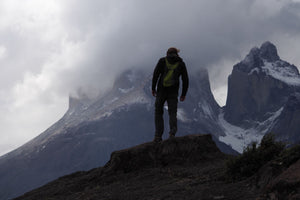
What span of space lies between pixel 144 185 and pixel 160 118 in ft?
16.2

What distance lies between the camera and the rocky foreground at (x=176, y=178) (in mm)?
6867

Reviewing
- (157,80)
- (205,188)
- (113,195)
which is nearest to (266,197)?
(205,188)

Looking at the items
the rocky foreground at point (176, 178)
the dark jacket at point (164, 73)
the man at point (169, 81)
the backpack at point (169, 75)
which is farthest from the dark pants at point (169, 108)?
the rocky foreground at point (176, 178)

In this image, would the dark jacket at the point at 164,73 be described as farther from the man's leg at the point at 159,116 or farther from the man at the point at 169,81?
the man's leg at the point at 159,116

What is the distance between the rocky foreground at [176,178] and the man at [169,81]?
1.05 m

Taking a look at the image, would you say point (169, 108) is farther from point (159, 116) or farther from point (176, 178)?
point (176, 178)

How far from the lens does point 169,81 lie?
14.0 metres

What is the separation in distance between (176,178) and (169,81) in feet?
15.0

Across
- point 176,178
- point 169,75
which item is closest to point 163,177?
point 176,178

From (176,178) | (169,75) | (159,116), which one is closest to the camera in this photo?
(176,178)

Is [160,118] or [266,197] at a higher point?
[160,118]

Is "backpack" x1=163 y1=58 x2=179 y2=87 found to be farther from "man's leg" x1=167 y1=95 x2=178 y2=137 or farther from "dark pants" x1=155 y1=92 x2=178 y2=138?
"man's leg" x1=167 y1=95 x2=178 y2=137

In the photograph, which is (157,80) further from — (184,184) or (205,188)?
(205,188)

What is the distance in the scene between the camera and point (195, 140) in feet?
46.0
